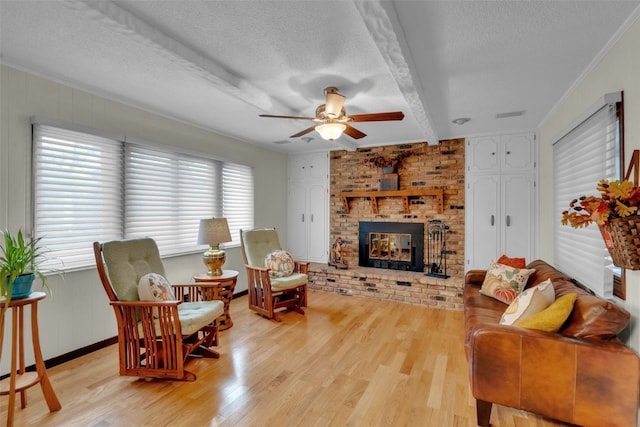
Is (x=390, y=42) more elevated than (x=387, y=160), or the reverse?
(x=390, y=42)

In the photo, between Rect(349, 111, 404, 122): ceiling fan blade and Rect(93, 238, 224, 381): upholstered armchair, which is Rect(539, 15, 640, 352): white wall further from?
Rect(93, 238, 224, 381): upholstered armchair

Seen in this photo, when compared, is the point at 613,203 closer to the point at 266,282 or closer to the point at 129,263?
the point at 266,282

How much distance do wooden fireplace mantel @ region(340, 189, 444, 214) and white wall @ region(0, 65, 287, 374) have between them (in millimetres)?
2676

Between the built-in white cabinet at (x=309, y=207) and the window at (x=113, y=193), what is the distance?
5.54ft

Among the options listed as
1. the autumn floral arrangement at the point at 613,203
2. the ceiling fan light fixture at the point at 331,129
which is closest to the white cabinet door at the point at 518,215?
the autumn floral arrangement at the point at 613,203

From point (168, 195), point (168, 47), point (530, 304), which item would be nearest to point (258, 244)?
point (168, 195)

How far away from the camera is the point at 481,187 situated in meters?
4.37

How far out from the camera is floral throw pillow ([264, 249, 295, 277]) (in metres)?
3.88

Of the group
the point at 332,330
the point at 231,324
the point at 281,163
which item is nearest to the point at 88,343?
the point at 231,324

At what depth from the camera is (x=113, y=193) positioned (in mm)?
3025

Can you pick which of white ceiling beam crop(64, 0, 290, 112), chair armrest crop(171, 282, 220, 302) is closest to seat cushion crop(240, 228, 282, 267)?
chair armrest crop(171, 282, 220, 302)

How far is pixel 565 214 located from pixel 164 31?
2.76 meters

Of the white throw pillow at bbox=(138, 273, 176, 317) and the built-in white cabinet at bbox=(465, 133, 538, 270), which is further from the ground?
the built-in white cabinet at bbox=(465, 133, 538, 270)

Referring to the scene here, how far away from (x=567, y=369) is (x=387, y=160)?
12.3ft
